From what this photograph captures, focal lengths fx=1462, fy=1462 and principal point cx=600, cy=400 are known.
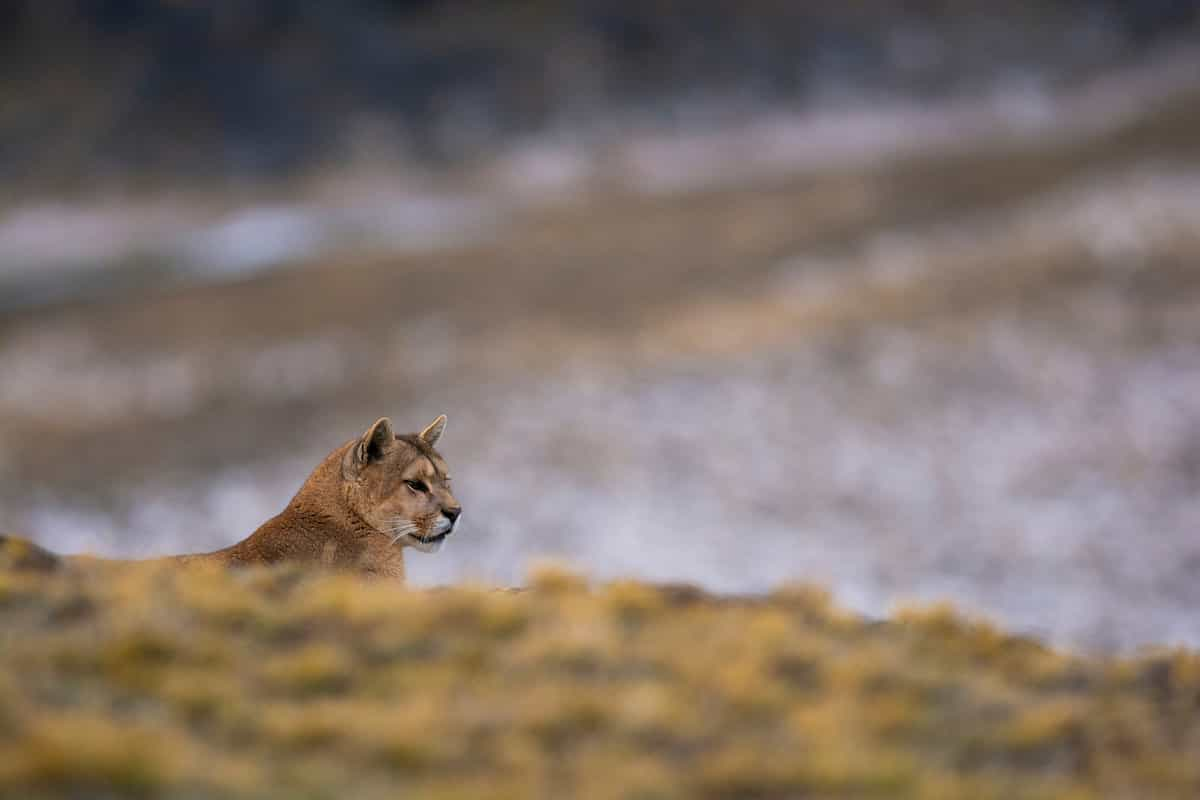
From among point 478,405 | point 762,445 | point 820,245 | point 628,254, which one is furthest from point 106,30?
point 762,445

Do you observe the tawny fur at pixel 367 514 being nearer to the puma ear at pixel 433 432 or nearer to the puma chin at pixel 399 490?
the puma chin at pixel 399 490

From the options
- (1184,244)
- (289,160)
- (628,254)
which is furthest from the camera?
(289,160)

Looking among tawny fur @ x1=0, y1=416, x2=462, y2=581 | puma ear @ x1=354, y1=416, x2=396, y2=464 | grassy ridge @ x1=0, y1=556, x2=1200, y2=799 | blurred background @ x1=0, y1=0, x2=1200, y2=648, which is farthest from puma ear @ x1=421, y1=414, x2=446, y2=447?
grassy ridge @ x1=0, y1=556, x2=1200, y2=799

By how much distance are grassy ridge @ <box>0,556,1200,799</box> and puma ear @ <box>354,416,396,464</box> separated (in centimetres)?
121

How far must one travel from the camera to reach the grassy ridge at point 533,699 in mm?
6023

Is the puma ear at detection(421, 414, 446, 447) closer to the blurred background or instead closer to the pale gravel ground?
the blurred background

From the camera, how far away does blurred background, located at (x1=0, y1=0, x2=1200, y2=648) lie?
99.5ft

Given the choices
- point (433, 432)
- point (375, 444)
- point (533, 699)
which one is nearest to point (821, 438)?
point (433, 432)

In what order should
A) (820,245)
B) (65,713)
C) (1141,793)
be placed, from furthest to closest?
(820,245), (1141,793), (65,713)

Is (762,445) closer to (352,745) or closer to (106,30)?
(352,745)

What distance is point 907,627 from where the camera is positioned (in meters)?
9.31

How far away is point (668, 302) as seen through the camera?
5103 cm

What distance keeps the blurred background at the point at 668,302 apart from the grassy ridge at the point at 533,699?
2.21 meters

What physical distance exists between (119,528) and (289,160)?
6808 cm
